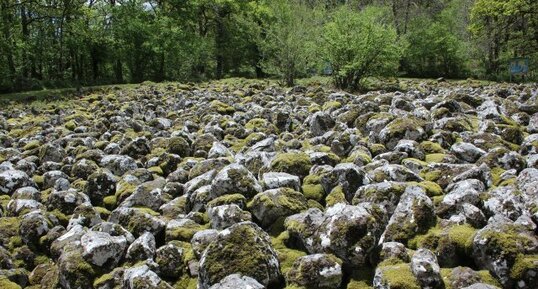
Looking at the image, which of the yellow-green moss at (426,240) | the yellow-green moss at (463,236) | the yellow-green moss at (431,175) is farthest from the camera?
the yellow-green moss at (431,175)

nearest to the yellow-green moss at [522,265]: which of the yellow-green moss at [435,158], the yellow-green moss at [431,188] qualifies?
the yellow-green moss at [431,188]

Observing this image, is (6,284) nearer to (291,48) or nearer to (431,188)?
(431,188)

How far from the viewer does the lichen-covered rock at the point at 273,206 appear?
5953 mm

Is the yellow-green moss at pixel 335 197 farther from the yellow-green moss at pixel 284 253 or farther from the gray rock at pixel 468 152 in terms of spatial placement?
the gray rock at pixel 468 152

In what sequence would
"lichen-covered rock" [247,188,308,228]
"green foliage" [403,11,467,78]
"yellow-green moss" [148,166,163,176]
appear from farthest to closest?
"green foliage" [403,11,467,78] → "yellow-green moss" [148,166,163,176] → "lichen-covered rock" [247,188,308,228]

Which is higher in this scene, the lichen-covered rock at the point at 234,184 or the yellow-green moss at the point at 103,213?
the lichen-covered rock at the point at 234,184

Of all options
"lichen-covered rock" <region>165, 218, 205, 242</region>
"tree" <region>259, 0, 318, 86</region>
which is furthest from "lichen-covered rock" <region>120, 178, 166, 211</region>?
"tree" <region>259, 0, 318, 86</region>

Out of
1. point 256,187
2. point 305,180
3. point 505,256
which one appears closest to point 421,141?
point 305,180

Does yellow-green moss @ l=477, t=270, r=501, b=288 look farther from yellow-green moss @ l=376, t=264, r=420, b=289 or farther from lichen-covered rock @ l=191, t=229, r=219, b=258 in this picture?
lichen-covered rock @ l=191, t=229, r=219, b=258

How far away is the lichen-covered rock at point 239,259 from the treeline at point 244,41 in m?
19.5

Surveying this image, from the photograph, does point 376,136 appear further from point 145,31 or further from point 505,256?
point 145,31

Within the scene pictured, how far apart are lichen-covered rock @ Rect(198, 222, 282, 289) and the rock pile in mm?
13

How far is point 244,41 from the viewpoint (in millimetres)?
40844

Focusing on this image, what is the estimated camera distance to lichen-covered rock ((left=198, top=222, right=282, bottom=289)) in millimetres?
4609
